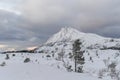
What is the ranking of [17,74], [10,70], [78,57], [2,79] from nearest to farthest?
[2,79] < [17,74] < [10,70] < [78,57]

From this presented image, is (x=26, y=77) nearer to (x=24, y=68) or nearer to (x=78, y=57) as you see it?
(x=24, y=68)

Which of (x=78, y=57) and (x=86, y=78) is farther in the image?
(x=78, y=57)

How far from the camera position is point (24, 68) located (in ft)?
59.9

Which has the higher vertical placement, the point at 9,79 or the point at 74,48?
the point at 74,48

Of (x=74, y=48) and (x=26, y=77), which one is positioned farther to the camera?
(x=74, y=48)

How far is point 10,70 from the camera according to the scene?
57.1 feet

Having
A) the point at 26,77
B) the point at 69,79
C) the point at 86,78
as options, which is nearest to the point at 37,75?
the point at 26,77

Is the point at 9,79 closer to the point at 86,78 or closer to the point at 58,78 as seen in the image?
the point at 58,78

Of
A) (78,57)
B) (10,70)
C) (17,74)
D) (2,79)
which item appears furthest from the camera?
(78,57)

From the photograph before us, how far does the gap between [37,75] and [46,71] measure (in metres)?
Result: 1.74

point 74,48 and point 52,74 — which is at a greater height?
point 74,48

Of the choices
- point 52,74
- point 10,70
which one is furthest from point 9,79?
point 52,74

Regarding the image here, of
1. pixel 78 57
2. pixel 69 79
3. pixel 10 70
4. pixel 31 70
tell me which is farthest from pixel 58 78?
pixel 78 57

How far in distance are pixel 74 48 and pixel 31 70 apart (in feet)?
131
